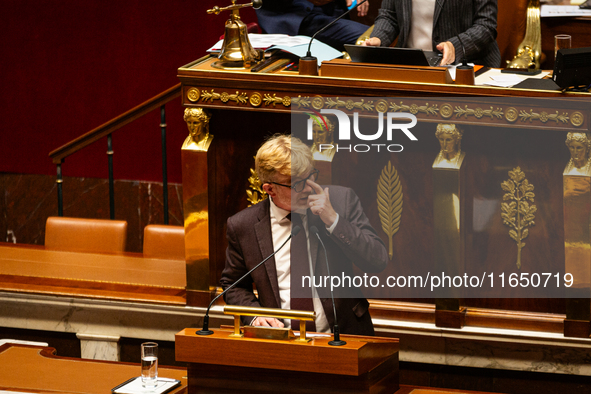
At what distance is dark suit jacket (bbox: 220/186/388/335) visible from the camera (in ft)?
8.03

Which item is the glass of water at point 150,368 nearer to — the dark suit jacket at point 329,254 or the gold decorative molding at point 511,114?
the dark suit jacket at point 329,254

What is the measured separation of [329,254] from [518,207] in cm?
80

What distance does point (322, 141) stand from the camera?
10.3ft

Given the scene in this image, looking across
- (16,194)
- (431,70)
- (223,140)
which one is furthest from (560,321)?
(16,194)

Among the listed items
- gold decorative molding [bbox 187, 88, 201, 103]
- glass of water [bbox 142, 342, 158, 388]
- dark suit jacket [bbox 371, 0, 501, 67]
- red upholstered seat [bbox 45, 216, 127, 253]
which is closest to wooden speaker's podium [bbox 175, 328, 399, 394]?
glass of water [bbox 142, 342, 158, 388]

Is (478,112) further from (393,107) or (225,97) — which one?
(225,97)

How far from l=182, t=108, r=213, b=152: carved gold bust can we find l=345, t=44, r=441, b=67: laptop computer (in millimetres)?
630

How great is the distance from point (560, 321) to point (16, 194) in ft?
12.6

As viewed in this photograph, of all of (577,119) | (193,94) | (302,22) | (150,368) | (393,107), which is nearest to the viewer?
(150,368)

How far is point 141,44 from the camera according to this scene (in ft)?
17.3

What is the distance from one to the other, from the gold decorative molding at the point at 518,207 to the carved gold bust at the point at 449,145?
0.19 m

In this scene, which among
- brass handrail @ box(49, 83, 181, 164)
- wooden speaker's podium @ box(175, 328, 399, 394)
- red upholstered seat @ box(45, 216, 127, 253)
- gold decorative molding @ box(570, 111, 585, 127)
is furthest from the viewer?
brass handrail @ box(49, 83, 181, 164)

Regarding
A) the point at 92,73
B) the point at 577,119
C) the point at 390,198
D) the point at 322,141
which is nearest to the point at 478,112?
the point at 577,119

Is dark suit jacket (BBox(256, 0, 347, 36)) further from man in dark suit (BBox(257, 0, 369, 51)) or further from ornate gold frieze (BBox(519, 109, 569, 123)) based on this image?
ornate gold frieze (BBox(519, 109, 569, 123))
